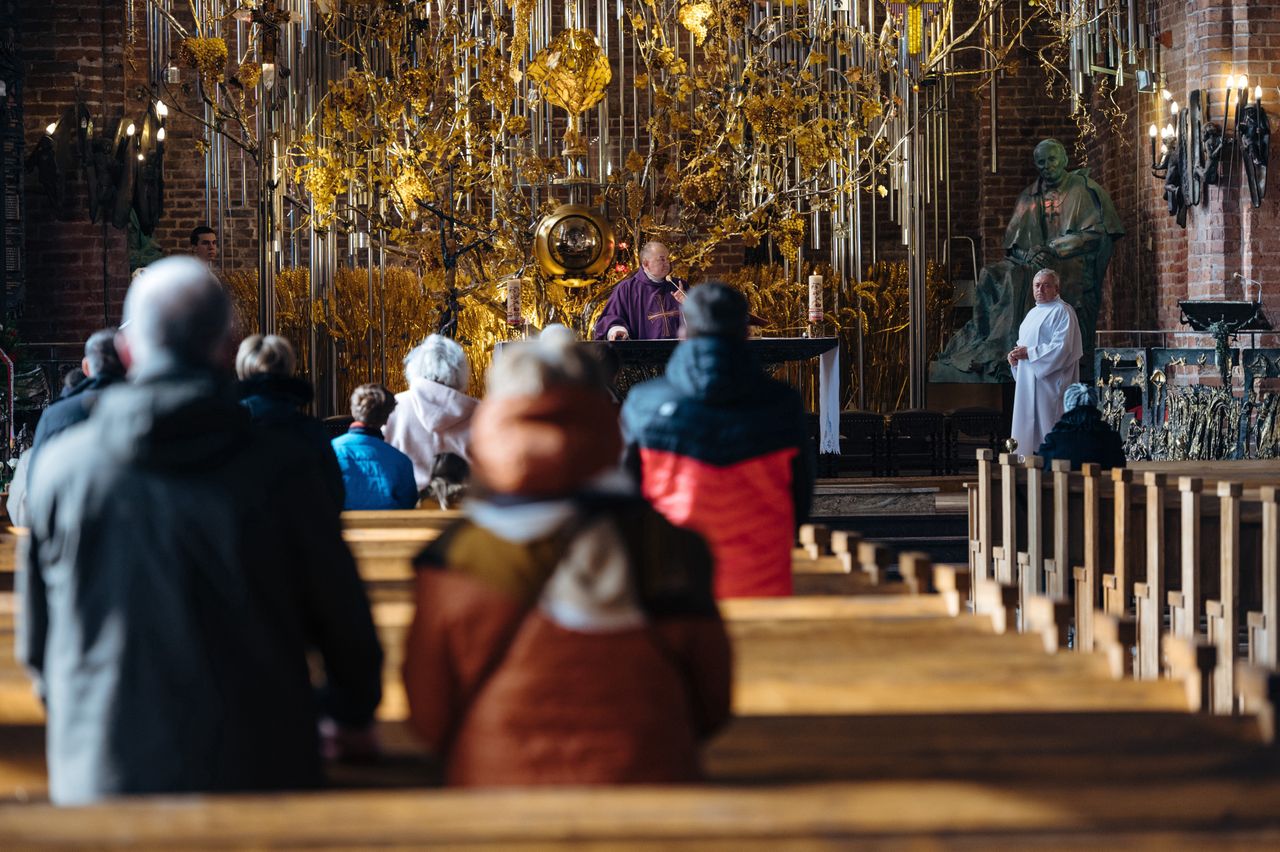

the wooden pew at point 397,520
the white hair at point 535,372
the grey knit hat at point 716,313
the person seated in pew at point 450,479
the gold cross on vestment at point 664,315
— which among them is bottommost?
the wooden pew at point 397,520

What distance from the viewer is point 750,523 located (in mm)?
4074

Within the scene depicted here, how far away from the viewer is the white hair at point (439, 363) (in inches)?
254

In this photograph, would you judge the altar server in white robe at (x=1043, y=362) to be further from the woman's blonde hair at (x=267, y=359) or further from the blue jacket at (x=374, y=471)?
the woman's blonde hair at (x=267, y=359)

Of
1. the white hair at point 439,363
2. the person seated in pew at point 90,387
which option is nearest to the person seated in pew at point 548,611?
the person seated in pew at point 90,387

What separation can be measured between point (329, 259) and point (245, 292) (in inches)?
95.4

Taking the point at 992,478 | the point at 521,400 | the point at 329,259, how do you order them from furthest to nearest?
the point at 329,259 → the point at 992,478 → the point at 521,400

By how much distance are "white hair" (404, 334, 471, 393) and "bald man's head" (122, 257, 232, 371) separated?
3.99 m

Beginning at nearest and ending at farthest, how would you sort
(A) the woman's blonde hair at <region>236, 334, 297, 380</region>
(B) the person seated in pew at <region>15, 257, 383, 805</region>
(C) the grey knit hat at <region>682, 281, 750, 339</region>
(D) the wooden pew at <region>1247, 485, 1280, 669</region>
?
(B) the person seated in pew at <region>15, 257, 383, 805</region>, (C) the grey knit hat at <region>682, 281, 750, 339</region>, (A) the woman's blonde hair at <region>236, 334, 297, 380</region>, (D) the wooden pew at <region>1247, 485, 1280, 669</region>

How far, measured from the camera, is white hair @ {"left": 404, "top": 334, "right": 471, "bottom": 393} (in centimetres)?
646

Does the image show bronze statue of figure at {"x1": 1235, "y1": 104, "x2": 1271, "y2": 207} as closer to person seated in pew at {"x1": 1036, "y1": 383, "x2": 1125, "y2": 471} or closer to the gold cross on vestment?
the gold cross on vestment

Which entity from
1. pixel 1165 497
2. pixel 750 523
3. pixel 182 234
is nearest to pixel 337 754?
pixel 750 523

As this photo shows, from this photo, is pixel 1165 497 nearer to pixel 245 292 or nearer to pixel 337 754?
pixel 337 754

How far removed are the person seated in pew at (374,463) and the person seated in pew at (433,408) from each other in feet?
0.78

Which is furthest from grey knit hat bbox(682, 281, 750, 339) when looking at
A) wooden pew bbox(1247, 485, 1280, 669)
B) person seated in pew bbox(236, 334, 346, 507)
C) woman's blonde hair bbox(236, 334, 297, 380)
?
wooden pew bbox(1247, 485, 1280, 669)
